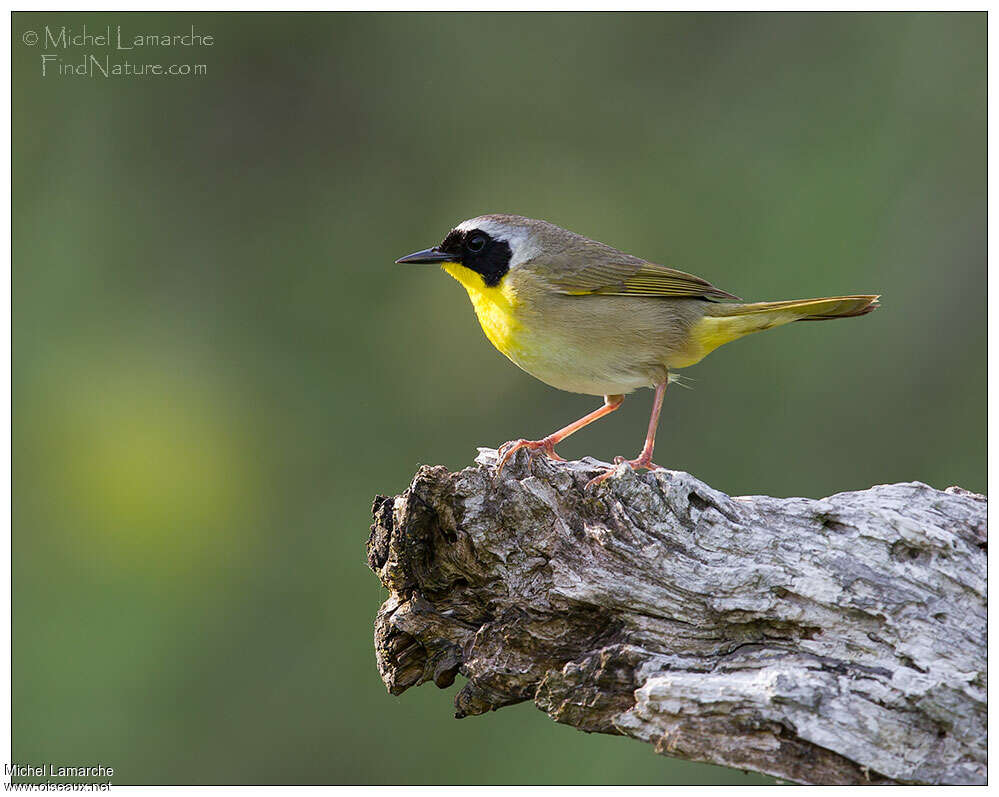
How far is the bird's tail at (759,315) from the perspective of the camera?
4.62 meters

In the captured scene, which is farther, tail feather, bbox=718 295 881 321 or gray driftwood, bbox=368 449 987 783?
tail feather, bbox=718 295 881 321

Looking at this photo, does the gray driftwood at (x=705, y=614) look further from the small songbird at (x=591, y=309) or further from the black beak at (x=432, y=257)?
the black beak at (x=432, y=257)

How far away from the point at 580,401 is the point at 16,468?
11.2ft

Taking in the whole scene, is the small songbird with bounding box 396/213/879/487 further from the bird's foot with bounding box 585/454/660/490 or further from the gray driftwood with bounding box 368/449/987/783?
the gray driftwood with bounding box 368/449/987/783

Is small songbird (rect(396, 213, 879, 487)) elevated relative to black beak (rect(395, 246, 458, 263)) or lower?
lower

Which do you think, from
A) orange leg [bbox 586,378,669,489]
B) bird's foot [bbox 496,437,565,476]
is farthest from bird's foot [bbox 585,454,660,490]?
bird's foot [bbox 496,437,565,476]

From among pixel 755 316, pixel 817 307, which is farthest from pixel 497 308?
pixel 817 307

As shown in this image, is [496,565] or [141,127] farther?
[141,127]

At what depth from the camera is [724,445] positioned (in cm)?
736

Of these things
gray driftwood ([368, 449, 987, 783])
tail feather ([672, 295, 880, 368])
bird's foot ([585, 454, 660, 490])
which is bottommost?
gray driftwood ([368, 449, 987, 783])

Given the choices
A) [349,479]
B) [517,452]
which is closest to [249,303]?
[349,479]

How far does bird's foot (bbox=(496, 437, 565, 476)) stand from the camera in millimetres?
4022

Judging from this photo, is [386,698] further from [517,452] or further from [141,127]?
[141,127]

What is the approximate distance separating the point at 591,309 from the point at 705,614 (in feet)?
4.80
